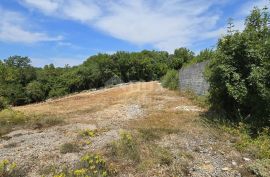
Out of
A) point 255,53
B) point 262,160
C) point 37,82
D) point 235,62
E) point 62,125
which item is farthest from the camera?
point 37,82

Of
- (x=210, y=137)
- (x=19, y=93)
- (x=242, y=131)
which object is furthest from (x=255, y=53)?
(x=19, y=93)

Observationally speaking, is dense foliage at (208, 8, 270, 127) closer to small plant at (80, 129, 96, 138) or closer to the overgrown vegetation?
small plant at (80, 129, 96, 138)

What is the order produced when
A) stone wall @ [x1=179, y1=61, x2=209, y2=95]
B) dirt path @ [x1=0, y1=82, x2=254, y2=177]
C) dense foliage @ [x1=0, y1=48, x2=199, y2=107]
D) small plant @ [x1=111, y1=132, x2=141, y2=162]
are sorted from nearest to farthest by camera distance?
1. dirt path @ [x1=0, y1=82, x2=254, y2=177]
2. small plant @ [x1=111, y1=132, x2=141, y2=162]
3. stone wall @ [x1=179, y1=61, x2=209, y2=95]
4. dense foliage @ [x1=0, y1=48, x2=199, y2=107]

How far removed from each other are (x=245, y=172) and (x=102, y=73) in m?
46.3

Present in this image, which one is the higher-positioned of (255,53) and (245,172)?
(255,53)

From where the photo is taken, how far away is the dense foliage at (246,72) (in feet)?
21.1

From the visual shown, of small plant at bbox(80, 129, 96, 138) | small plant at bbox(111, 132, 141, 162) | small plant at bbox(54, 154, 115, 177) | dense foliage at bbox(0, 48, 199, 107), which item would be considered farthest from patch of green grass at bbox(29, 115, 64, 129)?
dense foliage at bbox(0, 48, 199, 107)

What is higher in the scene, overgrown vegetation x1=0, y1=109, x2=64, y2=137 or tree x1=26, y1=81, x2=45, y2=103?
overgrown vegetation x1=0, y1=109, x2=64, y2=137

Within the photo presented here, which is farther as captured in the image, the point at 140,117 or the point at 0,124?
the point at 140,117

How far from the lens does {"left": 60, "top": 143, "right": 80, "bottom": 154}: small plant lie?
5.59 meters

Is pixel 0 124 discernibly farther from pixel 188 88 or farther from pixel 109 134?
pixel 188 88

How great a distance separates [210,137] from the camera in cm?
642

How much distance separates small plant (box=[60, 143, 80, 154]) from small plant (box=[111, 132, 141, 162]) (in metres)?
0.78

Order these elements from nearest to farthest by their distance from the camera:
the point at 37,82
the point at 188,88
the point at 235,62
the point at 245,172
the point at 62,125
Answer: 1. the point at 245,172
2. the point at 235,62
3. the point at 62,125
4. the point at 188,88
5. the point at 37,82
